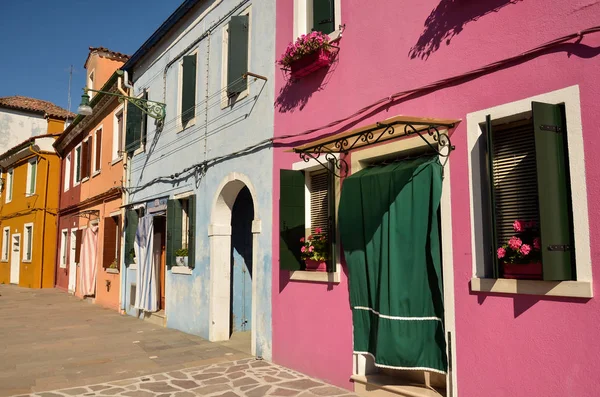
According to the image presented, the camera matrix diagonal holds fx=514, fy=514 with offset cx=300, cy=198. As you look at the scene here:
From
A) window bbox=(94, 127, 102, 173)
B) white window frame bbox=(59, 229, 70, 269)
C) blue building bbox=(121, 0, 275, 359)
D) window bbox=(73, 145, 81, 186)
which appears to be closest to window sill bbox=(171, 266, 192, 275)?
blue building bbox=(121, 0, 275, 359)

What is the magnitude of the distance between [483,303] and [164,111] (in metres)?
9.44

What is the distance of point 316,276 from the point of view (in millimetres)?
6715

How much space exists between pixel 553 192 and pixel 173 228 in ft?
27.3

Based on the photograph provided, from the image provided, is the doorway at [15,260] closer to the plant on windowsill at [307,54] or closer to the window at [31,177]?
the window at [31,177]

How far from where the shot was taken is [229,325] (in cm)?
984

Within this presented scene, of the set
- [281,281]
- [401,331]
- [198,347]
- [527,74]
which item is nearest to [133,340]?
[198,347]

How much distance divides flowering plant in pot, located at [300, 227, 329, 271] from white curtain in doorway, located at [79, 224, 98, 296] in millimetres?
11865

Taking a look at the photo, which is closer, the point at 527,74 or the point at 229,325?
the point at 527,74

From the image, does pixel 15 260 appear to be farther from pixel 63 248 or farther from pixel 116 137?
pixel 116 137

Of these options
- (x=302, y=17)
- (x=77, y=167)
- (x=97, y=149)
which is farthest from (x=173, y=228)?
(x=77, y=167)

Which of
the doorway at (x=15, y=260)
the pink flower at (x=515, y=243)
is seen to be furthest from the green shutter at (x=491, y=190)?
the doorway at (x=15, y=260)

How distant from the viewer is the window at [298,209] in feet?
23.0

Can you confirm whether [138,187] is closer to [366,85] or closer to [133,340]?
[133,340]

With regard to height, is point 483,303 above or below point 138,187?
below
